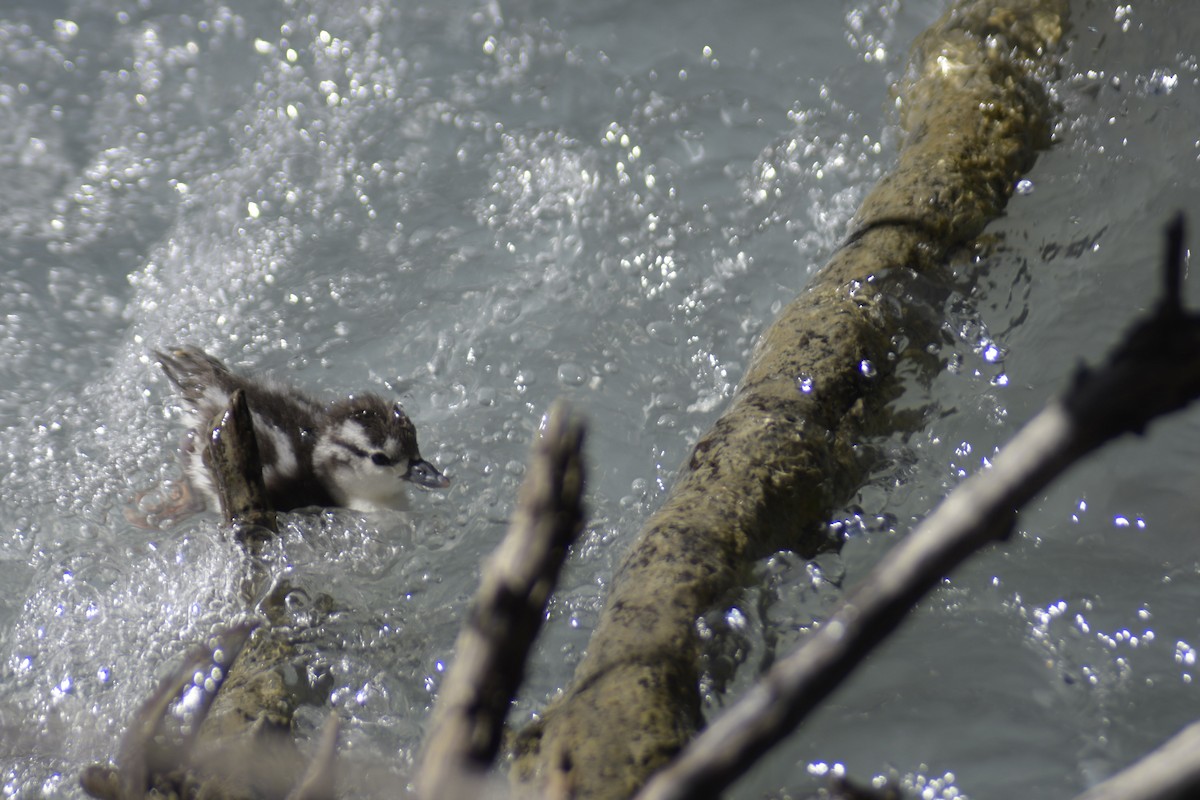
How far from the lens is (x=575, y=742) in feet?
6.51

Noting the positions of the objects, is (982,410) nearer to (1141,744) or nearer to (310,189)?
(1141,744)

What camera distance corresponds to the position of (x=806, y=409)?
→ 2.96 metres

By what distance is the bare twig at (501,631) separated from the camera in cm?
92

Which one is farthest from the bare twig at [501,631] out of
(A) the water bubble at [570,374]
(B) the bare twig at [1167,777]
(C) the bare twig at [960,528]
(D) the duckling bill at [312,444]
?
(A) the water bubble at [570,374]

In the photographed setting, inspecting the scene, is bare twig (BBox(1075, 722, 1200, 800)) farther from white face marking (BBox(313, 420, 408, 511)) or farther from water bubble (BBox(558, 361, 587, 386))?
water bubble (BBox(558, 361, 587, 386))

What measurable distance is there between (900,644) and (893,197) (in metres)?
1.51

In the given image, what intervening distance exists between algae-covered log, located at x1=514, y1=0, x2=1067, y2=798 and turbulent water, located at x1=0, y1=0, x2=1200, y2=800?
140 mm

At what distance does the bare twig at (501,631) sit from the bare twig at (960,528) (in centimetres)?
16

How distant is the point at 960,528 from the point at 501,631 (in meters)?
0.39

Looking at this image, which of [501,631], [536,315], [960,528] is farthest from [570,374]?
[960,528]

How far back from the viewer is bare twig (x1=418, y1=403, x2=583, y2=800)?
916 millimetres

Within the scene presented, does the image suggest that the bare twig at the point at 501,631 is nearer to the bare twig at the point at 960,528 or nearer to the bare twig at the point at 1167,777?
the bare twig at the point at 960,528

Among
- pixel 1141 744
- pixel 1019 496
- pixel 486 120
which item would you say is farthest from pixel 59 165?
pixel 1019 496

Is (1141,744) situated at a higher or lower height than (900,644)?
higher
